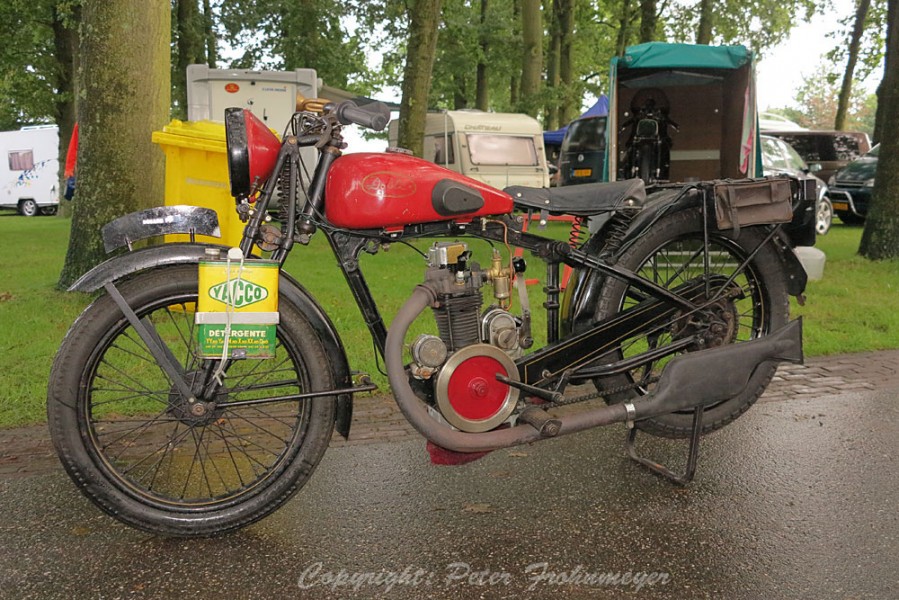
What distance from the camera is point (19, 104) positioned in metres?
23.8


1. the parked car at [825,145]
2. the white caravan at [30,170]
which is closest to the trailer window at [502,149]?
the parked car at [825,145]

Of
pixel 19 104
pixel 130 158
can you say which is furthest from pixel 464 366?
pixel 19 104

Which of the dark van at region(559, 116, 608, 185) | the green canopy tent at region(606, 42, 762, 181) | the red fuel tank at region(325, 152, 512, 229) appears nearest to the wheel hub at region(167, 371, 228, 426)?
the red fuel tank at region(325, 152, 512, 229)

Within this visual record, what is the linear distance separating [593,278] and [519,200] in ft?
1.74

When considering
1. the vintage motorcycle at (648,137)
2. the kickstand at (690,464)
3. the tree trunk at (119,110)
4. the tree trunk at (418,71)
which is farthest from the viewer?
the tree trunk at (418,71)

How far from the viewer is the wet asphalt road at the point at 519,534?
2613 mm

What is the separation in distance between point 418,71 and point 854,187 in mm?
10111

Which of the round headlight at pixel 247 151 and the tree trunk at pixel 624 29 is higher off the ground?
the tree trunk at pixel 624 29

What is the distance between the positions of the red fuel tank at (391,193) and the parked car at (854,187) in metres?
16.0

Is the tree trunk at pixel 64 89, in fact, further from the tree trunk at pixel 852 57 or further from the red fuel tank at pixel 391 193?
the tree trunk at pixel 852 57

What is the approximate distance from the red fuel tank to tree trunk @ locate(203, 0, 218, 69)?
20224 mm

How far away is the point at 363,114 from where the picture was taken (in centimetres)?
284

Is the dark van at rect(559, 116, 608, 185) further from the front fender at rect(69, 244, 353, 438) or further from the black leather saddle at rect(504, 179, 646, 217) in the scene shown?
the front fender at rect(69, 244, 353, 438)

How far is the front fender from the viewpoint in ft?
8.93
